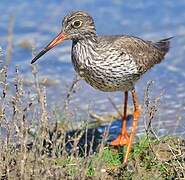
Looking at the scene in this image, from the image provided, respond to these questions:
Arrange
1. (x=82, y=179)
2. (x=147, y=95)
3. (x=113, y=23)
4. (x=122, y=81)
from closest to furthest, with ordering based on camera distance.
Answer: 1. (x=82, y=179)
2. (x=147, y=95)
3. (x=122, y=81)
4. (x=113, y=23)

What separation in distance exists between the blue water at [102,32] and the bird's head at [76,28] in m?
2.06

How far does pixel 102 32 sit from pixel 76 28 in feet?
16.2

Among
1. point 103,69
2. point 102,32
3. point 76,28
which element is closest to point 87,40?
point 76,28

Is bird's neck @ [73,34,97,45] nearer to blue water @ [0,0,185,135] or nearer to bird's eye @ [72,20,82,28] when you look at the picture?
bird's eye @ [72,20,82,28]

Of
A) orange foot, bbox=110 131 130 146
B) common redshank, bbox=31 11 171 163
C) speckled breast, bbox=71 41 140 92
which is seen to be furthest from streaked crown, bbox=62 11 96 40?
orange foot, bbox=110 131 130 146

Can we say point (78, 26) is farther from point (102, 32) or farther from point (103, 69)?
point (102, 32)

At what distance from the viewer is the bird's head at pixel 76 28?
289 inches

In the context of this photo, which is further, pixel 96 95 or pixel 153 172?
pixel 96 95

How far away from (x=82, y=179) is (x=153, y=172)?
3.67 feet

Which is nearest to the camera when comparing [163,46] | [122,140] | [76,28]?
[76,28]

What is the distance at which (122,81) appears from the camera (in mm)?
7367

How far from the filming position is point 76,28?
7371mm

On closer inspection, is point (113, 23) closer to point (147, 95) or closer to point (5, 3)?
point (5, 3)

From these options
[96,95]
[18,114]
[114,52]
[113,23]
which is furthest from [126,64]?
[113,23]
